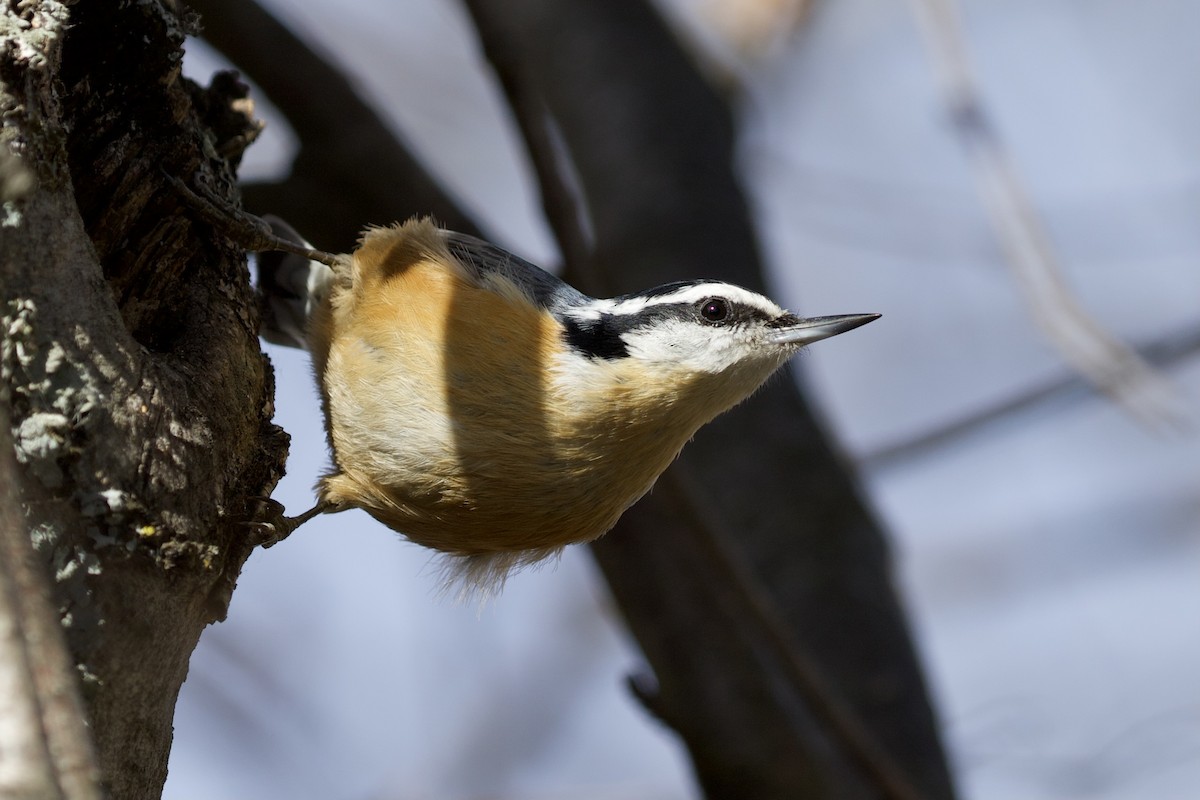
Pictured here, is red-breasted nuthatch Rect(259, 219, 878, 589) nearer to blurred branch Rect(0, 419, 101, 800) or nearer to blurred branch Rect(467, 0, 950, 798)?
blurred branch Rect(467, 0, 950, 798)

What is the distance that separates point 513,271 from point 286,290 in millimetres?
691

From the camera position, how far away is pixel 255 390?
7.83ft

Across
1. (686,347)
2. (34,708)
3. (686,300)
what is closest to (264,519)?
(686,347)

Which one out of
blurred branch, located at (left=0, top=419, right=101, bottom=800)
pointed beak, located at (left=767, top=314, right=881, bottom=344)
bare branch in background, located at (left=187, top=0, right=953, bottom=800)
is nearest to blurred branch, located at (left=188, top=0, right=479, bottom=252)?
bare branch in background, located at (left=187, top=0, right=953, bottom=800)

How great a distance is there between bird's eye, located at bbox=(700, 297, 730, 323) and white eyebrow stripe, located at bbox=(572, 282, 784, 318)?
0.05 ft

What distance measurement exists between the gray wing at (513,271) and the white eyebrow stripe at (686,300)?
0.07 m

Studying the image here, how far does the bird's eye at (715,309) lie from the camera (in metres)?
3.14

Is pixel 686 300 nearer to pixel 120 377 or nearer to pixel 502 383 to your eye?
pixel 502 383

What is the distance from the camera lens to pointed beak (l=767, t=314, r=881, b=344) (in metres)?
3.10

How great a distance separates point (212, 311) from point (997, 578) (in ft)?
21.0

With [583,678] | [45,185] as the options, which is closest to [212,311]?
[45,185]

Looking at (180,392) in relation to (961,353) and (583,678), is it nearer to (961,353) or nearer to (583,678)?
(583,678)

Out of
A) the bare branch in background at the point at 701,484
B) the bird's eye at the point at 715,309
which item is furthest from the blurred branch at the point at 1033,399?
the bird's eye at the point at 715,309

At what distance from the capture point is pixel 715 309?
3.15 meters
